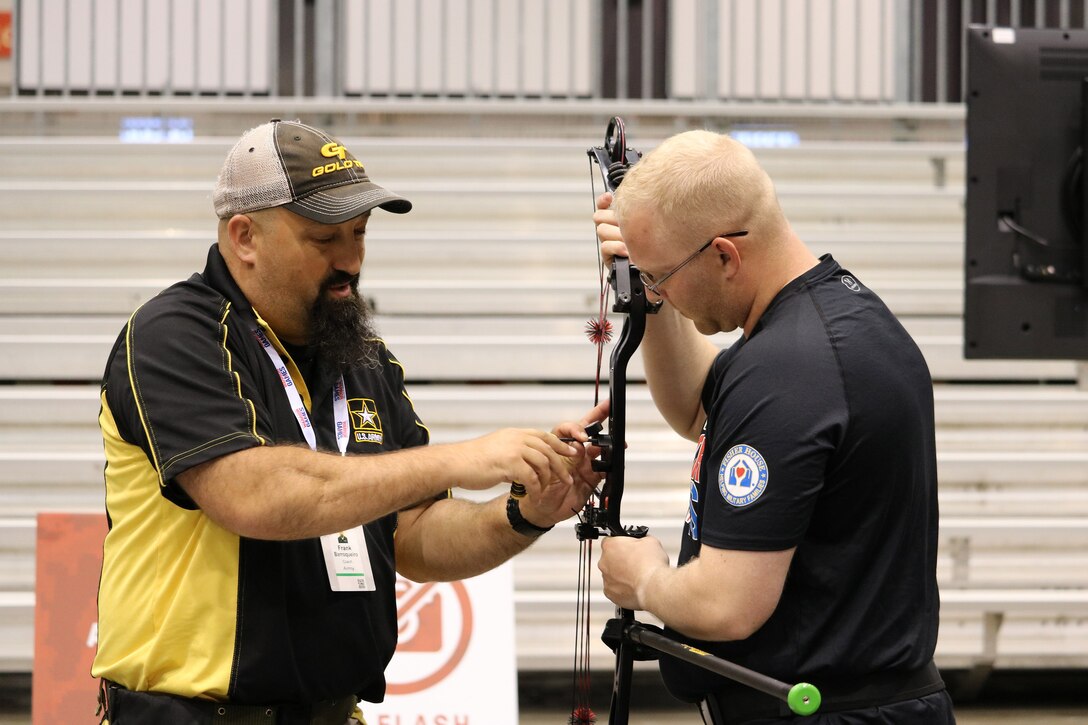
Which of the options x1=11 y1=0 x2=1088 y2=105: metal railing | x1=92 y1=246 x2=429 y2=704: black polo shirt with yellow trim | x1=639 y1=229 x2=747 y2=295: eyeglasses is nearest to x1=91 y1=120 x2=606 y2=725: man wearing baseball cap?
x1=92 y1=246 x2=429 y2=704: black polo shirt with yellow trim

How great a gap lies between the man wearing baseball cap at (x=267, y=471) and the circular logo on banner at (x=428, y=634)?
4.89ft

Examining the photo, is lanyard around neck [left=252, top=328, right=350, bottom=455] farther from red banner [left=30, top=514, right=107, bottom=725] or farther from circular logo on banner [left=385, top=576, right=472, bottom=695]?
red banner [left=30, top=514, right=107, bottom=725]

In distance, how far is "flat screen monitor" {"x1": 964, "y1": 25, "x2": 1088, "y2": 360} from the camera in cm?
290

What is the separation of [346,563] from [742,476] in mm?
736

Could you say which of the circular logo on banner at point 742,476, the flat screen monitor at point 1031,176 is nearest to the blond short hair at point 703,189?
the circular logo on banner at point 742,476

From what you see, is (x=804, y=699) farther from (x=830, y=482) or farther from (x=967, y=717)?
(x=967, y=717)

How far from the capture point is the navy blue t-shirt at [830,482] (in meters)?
1.58

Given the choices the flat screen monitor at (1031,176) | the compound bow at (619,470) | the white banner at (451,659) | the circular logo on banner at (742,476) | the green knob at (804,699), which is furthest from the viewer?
the white banner at (451,659)

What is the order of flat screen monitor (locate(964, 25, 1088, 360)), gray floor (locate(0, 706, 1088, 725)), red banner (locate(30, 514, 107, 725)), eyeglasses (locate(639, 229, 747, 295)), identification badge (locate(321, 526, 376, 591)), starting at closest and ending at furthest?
eyeglasses (locate(639, 229, 747, 295))
identification badge (locate(321, 526, 376, 591))
flat screen monitor (locate(964, 25, 1088, 360))
red banner (locate(30, 514, 107, 725))
gray floor (locate(0, 706, 1088, 725))

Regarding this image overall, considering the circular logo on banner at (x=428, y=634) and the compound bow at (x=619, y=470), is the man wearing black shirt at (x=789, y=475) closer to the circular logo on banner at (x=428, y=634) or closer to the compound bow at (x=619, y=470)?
the compound bow at (x=619, y=470)

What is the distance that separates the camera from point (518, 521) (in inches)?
85.5

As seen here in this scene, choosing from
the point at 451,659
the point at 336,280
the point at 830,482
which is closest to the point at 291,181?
the point at 336,280

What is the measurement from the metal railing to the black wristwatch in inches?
160

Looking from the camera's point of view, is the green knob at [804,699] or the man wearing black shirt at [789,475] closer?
the green knob at [804,699]
